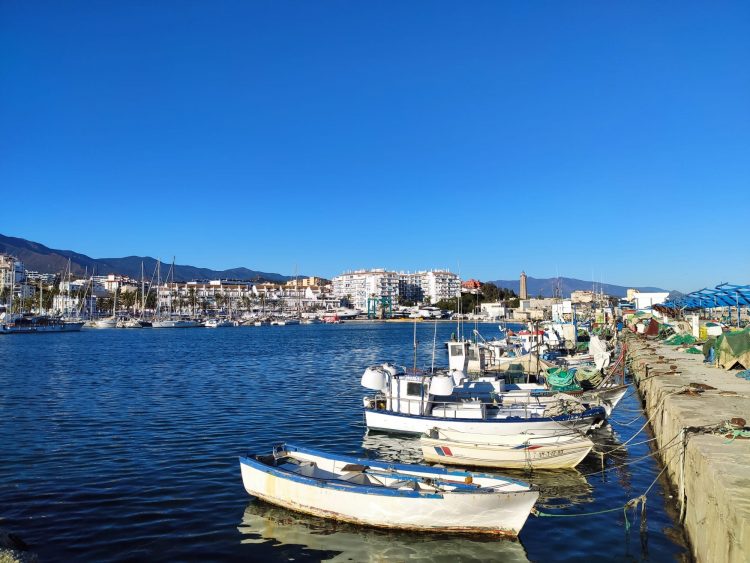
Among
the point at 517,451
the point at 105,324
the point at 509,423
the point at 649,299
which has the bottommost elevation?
the point at 105,324

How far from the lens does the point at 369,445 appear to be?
19.8m

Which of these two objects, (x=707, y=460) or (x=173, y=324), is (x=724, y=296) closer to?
(x=707, y=460)

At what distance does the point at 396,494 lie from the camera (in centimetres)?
1135

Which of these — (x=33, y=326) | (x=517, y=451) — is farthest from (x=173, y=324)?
(x=517, y=451)

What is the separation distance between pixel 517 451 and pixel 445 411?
4.44m

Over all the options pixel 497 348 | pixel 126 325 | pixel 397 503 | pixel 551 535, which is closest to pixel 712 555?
pixel 551 535

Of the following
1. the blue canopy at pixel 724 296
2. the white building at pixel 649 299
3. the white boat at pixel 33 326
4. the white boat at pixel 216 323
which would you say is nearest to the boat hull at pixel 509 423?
the blue canopy at pixel 724 296

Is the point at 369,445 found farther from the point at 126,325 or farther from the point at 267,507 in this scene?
the point at 126,325

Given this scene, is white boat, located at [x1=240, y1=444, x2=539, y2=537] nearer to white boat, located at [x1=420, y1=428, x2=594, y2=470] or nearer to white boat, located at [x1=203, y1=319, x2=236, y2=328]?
white boat, located at [x1=420, y1=428, x2=594, y2=470]

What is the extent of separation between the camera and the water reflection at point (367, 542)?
423 inches

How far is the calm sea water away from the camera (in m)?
11.1

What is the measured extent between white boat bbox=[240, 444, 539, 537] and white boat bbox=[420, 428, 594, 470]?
151 inches

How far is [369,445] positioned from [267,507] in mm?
7005

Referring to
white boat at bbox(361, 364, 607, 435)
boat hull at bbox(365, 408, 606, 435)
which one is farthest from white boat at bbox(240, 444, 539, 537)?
white boat at bbox(361, 364, 607, 435)
